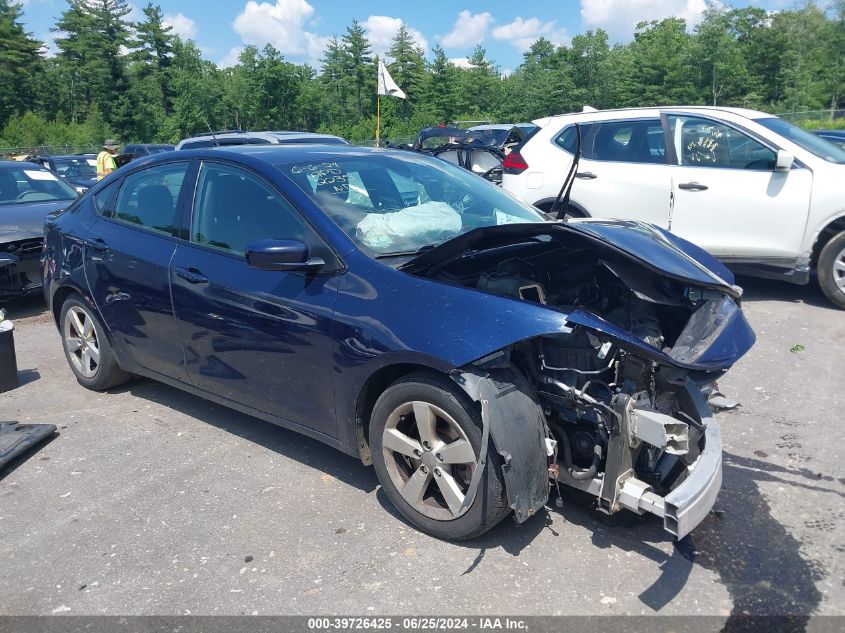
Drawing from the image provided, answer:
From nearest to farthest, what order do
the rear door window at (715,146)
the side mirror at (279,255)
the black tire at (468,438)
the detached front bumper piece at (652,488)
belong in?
the detached front bumper piece at (652,488) → the black tire at (468,438) → the side mirror at (279,255) → the rear door window at (715,146)

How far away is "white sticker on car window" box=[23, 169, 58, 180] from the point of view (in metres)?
9.16

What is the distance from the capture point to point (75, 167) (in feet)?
61.9

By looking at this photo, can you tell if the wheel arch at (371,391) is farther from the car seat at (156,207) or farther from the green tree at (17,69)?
the green tree at (17,69)

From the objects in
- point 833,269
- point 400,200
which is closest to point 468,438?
point 400,200

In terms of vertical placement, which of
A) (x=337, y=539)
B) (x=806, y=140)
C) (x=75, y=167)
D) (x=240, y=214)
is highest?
(x=806, y=140)

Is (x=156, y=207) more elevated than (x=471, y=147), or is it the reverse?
(x=156, y=207)

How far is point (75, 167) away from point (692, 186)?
1700 centimetres

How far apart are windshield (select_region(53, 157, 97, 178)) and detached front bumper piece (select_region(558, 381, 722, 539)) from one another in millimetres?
18677

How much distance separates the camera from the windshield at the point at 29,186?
342 inches

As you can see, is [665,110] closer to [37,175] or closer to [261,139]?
[261,139]

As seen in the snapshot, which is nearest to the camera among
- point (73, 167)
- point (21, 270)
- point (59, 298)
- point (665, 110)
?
point (59, 298)

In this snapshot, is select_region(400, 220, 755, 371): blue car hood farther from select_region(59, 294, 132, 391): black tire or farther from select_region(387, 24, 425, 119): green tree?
select_region(387, 24, 425, 119): green tree

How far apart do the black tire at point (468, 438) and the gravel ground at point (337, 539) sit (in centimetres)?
10

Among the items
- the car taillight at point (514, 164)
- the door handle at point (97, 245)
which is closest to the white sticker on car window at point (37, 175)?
the door handle at point (97, 245)
